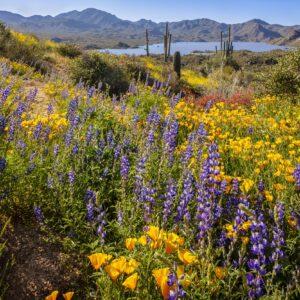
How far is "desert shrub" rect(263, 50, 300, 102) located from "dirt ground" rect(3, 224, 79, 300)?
986 cm

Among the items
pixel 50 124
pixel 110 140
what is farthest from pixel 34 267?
pixel 50 124

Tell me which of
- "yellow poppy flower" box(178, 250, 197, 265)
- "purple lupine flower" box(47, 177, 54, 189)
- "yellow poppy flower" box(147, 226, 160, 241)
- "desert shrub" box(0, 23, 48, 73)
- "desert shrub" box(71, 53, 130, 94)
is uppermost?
"desert shrub" box(0, 23, 48, 73)

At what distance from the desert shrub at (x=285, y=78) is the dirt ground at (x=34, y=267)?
9859mm

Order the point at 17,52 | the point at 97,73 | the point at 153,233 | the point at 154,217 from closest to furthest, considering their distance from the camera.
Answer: the point at 153,233
the point at 154,217
the point at 97,73
the point at 17,52

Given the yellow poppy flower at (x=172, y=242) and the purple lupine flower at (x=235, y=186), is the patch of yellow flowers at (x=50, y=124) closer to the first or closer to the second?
the purple lupine flower at (x=235, y=186)

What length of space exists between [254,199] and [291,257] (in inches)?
34.4

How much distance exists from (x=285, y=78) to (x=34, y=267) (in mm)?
11014

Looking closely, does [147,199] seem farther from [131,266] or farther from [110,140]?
[110,140]

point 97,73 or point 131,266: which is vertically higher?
point 97,73

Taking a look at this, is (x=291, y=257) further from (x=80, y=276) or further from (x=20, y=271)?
(x=20, y=271)

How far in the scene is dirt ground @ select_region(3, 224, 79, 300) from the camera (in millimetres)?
3010

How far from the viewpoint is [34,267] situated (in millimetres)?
3213

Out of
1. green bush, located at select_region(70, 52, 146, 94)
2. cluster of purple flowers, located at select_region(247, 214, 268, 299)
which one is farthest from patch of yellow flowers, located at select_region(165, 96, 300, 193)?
green bush, located at select_region(70, 52, 146, 94)

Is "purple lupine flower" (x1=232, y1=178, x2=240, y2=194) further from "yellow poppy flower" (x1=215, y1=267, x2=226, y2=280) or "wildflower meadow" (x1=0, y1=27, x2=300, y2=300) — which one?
"yellow poppy flower" (x1=215, y1=267, x2=226, y2=280)
